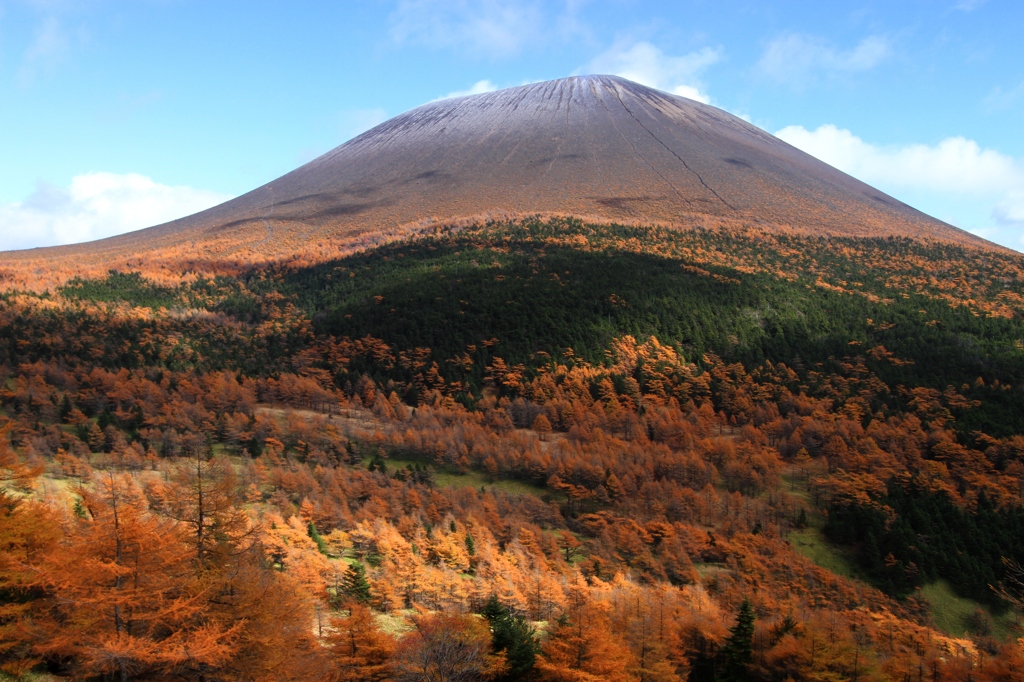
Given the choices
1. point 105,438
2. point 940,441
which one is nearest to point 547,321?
point 940,441

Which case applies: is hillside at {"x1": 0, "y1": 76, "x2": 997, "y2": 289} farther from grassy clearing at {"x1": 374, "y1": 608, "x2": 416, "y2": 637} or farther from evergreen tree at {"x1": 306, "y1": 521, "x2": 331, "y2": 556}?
grassy clearing at {"x1": 374, "y1": 608, "x2": 416, "y2": 637}

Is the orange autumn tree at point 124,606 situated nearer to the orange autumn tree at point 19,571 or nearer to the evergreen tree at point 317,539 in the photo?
the orange autumn tree at point 19,571

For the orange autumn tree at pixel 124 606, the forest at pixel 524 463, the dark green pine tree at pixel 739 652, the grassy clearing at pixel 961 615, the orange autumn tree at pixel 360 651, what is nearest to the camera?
the orange autumn tree at pixel 124 606

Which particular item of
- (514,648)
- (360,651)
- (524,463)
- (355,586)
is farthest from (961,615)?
(360,651)

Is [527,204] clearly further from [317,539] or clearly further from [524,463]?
[317,539]

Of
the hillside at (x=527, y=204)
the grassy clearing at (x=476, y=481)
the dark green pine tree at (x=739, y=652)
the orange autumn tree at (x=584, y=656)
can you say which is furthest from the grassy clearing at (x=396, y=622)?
the hillside at (x=527, y=204)

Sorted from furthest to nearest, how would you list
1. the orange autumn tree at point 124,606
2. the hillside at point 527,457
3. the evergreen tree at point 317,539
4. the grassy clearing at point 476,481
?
the grassy clearing at point 476,481 < the evergreen tree at point 317,539 < the hillside at point 527,457 < the orange autumn tree at point 124,606

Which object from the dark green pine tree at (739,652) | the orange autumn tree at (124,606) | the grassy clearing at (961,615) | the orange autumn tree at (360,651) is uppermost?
Result: the orange autumn tree at (124,606)

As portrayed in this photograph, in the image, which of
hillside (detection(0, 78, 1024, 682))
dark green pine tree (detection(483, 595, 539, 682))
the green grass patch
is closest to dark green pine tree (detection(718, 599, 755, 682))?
hillside (detection(0, 78, 1024, 682))
